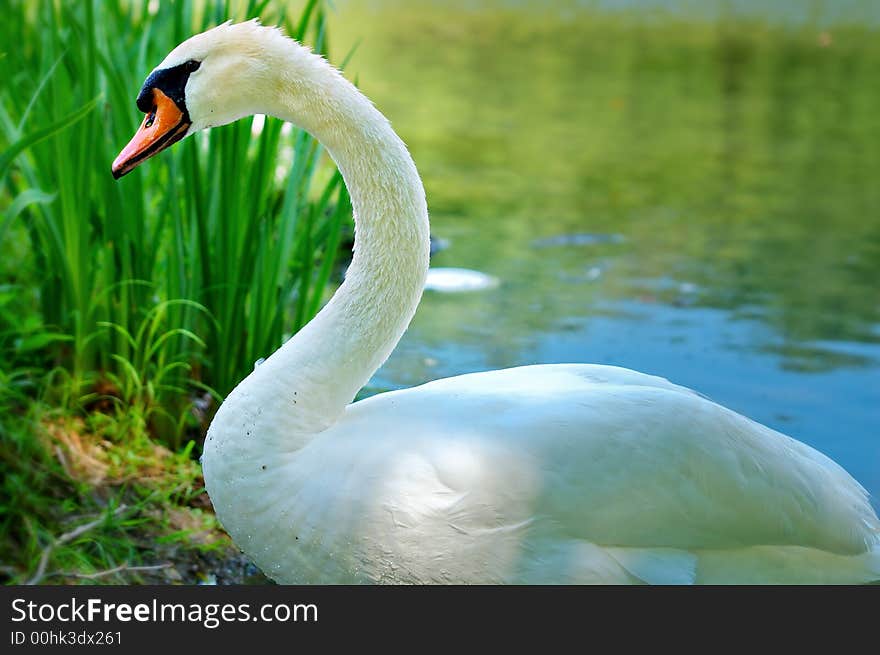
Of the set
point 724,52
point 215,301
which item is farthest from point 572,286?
point 724,52

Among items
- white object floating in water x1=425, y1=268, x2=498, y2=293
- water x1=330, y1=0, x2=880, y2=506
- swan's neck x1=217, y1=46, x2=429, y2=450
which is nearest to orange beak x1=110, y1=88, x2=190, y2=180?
swan's neck x1=217, y1=46, x2=429, y2=450

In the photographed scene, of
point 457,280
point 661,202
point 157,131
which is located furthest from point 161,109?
point 661,202

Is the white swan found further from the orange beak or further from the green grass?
the green grass

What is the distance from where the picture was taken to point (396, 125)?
8531 mm

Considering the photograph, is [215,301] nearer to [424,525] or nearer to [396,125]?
[424,525]

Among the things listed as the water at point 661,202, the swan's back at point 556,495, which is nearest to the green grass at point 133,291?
the swan's back at point 556,495

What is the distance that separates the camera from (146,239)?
365 cm

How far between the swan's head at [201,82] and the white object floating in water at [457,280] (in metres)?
3.06

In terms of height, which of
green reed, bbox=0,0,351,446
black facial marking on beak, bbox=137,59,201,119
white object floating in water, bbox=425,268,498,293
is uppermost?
black facial marking on beak, bbox=137,59,201,119

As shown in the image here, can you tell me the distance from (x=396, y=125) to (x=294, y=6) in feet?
16.2

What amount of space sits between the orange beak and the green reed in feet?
2.25

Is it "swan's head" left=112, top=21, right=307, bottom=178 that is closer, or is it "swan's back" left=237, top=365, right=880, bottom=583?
"swan's back" left=237, top=365, right=880, bottom=583

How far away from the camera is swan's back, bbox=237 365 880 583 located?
252 centimetres
